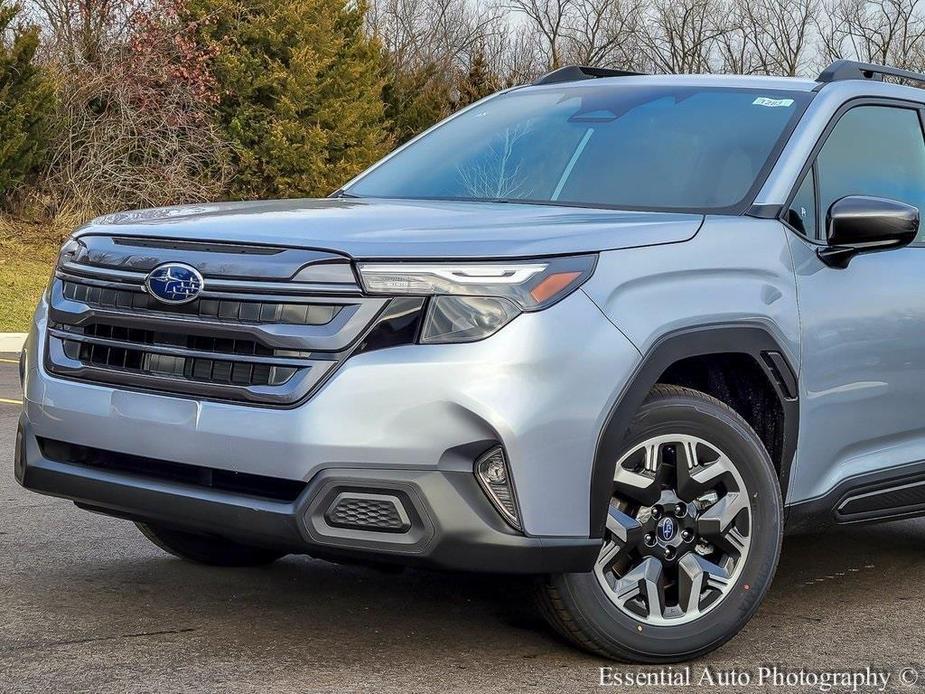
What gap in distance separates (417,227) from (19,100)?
2271 cm

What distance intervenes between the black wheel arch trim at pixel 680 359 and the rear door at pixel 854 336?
62 millimetres

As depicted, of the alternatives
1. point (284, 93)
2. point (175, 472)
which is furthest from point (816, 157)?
point (284, 93)

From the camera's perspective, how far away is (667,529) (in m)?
4.31


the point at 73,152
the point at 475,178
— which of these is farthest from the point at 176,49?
the point at 475,178

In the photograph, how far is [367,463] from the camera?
386cm

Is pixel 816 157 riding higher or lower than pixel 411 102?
higher

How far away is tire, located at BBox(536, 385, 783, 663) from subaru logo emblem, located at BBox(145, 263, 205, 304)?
4.08 feet

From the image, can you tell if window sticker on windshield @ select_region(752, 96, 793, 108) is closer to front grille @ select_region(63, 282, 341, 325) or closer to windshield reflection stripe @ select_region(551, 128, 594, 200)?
windshield reflection stripe @ select_region(551, 128, 594, 200)

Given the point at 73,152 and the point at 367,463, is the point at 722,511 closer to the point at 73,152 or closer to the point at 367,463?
the point at 367,463

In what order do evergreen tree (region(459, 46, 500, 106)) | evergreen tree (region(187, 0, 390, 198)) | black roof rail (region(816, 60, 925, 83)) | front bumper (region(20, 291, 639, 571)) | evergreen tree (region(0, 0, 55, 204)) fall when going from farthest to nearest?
evergreen tree (region(459, 46, 500, 106)), evergreen tree (region(187, 0, 390, 198)), evergreen tree (region(0, 0, 55, 204)), black roof rail (region(816, 60, 925, 83)), front bumper (region(20, 291, 639, 571))

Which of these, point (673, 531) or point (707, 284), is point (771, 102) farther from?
point (673, 531)

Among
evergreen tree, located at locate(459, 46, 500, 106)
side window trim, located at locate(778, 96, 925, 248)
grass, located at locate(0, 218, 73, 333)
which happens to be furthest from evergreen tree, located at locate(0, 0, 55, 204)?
side window trim, located at locate(778, 96, 925, 248)

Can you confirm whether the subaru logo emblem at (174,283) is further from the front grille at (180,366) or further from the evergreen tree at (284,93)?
the evergreen tree at (284,93)

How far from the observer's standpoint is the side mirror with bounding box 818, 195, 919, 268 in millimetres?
Answer: 4750
